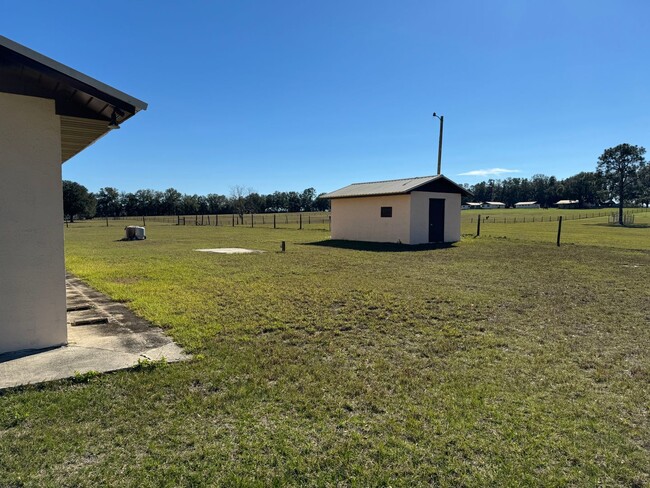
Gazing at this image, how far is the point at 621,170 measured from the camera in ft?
165

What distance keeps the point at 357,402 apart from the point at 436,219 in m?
16.7

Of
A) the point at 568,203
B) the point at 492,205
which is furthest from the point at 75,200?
the point at 568,203

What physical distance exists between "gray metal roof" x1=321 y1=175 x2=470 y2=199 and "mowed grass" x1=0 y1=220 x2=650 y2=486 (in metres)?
11.7

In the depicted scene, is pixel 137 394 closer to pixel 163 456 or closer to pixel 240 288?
Result: pixel 163 456

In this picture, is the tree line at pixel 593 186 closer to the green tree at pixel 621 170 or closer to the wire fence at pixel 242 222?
the green tree at pixel 621 170

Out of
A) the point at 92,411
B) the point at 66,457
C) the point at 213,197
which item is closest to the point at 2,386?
the point at 92,411

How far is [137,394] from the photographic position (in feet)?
10.7

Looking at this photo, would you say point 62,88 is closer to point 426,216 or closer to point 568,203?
point 426,216

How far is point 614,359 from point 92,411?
4856mm

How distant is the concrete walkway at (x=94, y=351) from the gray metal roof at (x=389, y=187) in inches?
550

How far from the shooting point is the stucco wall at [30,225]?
3.99m

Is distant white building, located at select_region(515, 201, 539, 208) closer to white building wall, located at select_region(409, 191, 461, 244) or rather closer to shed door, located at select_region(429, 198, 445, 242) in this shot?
white building wall, located at select_region(409, 191, 461, 244)

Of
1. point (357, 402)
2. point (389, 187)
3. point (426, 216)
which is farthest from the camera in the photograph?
point (389, 187)

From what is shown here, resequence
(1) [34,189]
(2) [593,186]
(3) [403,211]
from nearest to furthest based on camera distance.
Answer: (1) [34,189] < (3) [403,211] < (2) [593,186]
